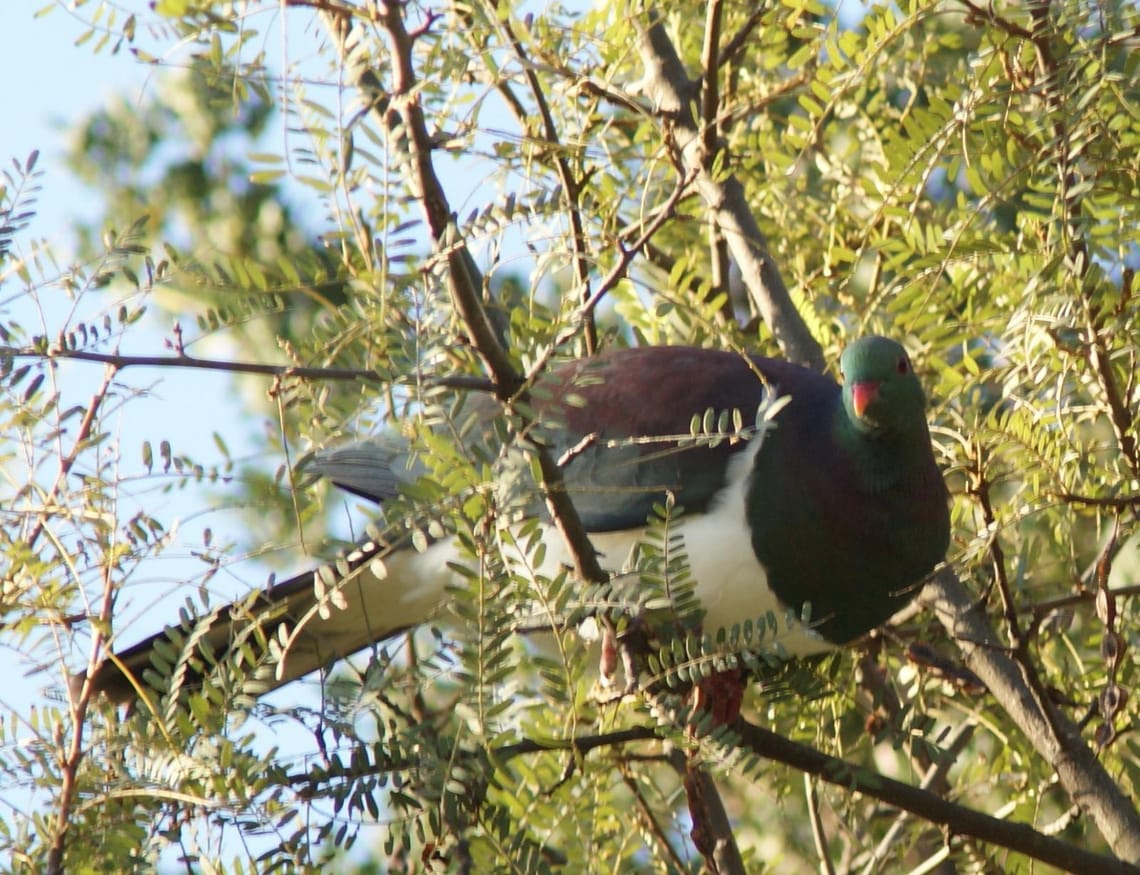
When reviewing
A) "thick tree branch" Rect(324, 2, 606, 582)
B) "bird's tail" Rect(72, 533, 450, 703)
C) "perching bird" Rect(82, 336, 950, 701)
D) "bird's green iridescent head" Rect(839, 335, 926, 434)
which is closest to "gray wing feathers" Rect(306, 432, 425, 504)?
"bird's tail" Rect(72, 533, 450, 703)

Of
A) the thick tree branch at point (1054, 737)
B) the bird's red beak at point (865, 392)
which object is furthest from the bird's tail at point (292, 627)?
the thick tree branch at point (1054, 737)

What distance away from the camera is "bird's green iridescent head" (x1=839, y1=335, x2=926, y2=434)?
2828 mm

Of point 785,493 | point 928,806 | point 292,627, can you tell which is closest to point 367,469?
point 292,627

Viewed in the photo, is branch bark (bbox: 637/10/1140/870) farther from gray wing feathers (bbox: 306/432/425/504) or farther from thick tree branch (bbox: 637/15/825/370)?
gray wing feathers (bbox: 306/432/425/504)

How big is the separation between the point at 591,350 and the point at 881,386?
544mm

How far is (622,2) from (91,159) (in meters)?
2.88

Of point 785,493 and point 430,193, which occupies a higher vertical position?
point 785,493

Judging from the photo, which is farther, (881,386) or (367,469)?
(367,469)

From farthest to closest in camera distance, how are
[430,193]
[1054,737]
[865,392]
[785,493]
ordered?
[785,493], [865,392], [1054,737], [430,193]

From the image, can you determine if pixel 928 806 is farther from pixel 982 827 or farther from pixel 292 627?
pixel 292 627

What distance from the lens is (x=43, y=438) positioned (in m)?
2.00

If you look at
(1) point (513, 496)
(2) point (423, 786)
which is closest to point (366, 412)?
(1) point (513, 496)

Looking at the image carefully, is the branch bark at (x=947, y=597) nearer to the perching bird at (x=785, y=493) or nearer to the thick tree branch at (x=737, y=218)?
the thick tree branch at (x=737, y=218)

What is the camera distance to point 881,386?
2836 millimetres
